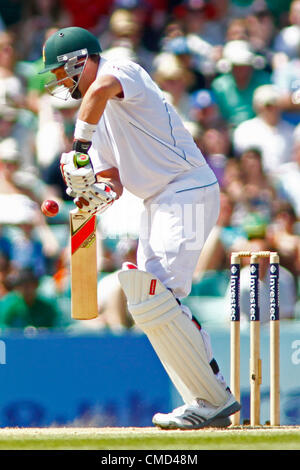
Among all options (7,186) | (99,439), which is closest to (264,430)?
(99,439)

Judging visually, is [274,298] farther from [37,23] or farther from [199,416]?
[37,23]

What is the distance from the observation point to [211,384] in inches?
203

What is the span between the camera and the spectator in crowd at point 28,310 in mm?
7250

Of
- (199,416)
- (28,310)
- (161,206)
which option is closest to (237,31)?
(28,310)

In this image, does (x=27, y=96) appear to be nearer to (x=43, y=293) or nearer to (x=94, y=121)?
(x=43, y=293)

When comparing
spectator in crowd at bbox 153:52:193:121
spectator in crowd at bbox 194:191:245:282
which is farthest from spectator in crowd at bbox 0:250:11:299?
spectator in crowd at bbox 153:52:193:121

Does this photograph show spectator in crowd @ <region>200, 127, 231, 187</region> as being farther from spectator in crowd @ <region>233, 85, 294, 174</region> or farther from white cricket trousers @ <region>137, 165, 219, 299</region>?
white cricket trousers @ <region>137, 165, 219, 299</region>

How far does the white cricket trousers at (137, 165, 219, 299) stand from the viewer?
509cm

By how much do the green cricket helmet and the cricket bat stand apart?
29.8 inches

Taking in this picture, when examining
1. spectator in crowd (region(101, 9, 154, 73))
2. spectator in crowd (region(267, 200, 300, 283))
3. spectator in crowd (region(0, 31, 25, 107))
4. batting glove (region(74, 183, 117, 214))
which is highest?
spectator in crowd (region(101, 9, 154, 73))

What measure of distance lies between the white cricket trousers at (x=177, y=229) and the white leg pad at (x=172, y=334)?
0.13 meters

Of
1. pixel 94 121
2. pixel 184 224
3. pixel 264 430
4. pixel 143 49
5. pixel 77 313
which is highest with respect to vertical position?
pixel 143 49
